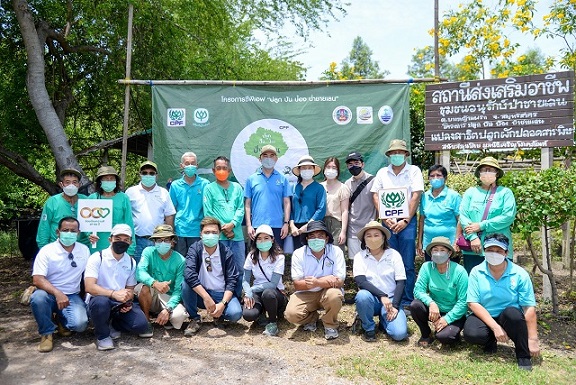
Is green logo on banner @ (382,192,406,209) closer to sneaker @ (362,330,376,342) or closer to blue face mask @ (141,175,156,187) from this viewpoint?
sneaker @ (362,330,376,342)

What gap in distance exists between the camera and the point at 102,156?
10562mm

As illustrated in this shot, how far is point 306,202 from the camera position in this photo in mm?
6184

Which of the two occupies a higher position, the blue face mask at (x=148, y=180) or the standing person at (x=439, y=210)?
the blue face mask at (x=148, y=180)

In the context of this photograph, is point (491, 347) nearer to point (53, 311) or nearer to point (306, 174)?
point (306, 174)

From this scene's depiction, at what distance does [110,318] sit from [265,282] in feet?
5.76

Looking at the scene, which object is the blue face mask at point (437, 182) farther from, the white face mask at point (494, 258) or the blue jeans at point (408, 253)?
the white face mask at point (494, 258)

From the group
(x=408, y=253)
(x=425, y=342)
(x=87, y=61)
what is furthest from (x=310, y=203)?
(x=87, y=61)

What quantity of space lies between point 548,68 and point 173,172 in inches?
341

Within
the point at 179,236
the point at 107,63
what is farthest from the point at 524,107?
the point at 107,63

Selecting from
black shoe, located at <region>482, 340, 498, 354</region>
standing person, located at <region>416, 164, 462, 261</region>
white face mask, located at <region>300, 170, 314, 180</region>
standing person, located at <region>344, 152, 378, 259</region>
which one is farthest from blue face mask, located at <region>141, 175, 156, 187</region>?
black shoe, located at <region>482, 340, 498, 354</region>

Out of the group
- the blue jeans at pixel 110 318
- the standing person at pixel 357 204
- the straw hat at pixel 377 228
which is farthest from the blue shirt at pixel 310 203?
the blue jeans at pixel 110 318

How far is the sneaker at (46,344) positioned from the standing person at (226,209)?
2.11 m

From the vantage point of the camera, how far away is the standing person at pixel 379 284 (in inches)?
209

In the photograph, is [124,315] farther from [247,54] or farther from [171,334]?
[247,54]
